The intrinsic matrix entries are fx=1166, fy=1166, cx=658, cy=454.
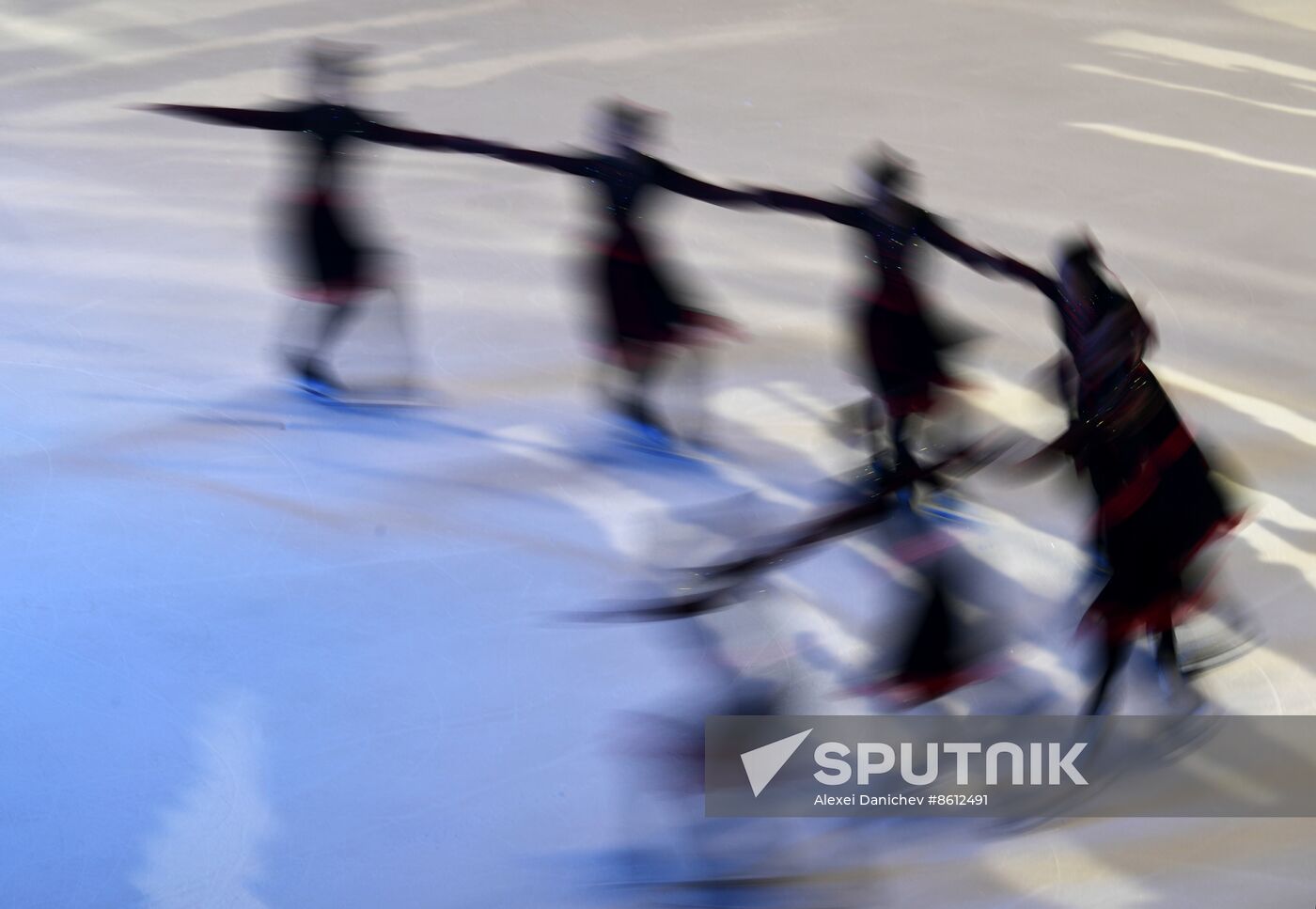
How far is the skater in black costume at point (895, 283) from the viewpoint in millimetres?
1827

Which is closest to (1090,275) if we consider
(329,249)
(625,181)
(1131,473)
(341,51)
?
(1131,473)

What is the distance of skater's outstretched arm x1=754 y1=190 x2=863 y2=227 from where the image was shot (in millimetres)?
1850

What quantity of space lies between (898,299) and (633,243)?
0.48 metres

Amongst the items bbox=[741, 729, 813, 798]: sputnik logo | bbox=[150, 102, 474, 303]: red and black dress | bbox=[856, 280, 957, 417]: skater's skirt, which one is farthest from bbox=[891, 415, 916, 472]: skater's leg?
bbox=[150, 102, 474, 303]: red and black dress

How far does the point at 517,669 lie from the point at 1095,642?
817mm

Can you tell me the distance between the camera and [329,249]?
2.14 meters

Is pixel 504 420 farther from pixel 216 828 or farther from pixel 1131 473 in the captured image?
pixel 1131 473

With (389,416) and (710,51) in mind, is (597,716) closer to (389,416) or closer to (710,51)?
(389,416)

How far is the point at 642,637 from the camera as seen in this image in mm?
1724

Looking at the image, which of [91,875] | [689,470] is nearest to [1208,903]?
[689,470]

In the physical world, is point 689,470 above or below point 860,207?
below

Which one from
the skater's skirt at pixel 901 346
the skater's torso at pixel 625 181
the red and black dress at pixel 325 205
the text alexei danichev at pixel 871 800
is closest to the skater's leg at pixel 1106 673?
the text alexei danichev at pixel 871 800

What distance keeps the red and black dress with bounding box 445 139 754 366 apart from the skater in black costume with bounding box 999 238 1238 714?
2.19 ft

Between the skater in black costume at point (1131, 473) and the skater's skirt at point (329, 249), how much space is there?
4.13 feet
